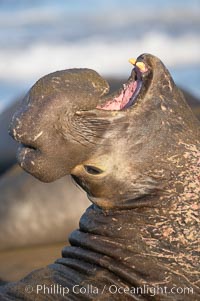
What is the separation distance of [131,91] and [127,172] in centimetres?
20

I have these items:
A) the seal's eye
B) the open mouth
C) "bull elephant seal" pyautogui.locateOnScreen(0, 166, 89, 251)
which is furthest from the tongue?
"bull elephant seal" pyautogui.locateOnScreen(0, 166, 89, 251)

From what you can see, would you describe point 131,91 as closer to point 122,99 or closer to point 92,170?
point 122,99

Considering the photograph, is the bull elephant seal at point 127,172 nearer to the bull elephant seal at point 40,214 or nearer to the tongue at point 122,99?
the tongue at point 122,99

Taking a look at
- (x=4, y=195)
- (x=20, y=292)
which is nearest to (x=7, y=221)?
(x=4, y=195)

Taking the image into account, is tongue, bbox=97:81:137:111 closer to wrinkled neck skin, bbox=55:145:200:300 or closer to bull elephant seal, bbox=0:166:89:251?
wrinkled neck skin, bbox=55:145:200:300

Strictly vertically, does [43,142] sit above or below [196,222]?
above

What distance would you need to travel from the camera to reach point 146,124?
8.10 ft

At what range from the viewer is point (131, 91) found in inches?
99.3

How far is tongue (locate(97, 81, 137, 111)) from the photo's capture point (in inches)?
98.0

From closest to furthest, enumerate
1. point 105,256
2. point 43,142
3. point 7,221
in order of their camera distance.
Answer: point 43,142 < point 105,256 < point 7,221

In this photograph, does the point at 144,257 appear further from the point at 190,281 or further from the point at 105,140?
the point at 105,140

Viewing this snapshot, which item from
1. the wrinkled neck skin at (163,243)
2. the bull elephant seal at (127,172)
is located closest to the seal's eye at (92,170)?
the bull elephant seal at (127,172)

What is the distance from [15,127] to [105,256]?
410 mm

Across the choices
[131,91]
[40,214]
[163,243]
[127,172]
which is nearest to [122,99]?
[131,91]
